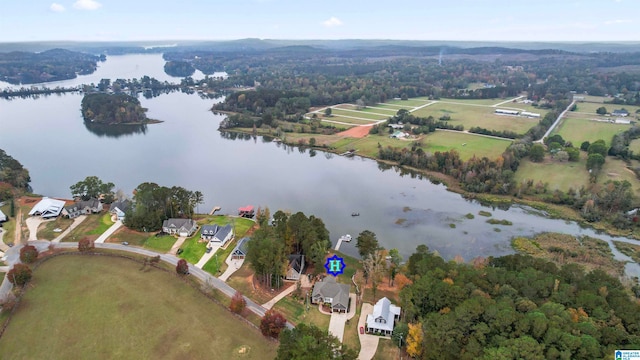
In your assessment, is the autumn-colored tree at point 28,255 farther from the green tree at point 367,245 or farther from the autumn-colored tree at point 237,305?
the green tree at point 367,245

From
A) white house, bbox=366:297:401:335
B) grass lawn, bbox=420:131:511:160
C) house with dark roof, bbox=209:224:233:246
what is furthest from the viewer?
grass lawn, bbox=420:131:511:160

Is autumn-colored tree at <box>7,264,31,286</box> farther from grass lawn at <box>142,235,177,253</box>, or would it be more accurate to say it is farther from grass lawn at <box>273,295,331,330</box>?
grass lawn at <box>273,295,331,330</box>

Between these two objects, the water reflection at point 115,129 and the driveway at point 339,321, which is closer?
the driveway at point 339,321

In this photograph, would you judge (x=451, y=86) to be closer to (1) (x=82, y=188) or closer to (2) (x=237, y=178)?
(2) (x=237, y=178)

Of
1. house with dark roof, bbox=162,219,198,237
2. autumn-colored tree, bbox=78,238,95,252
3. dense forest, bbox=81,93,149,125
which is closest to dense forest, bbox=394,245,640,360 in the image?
house with dark roof, bbox=162,219,198,237

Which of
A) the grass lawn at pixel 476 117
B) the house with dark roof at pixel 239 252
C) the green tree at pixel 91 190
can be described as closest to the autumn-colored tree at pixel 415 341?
the house with dark roof at pixel 239 252

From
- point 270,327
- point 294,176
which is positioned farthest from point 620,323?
point 294,176
